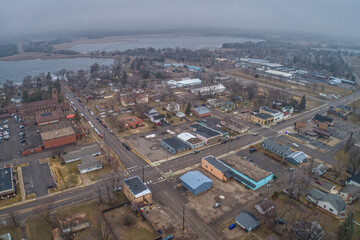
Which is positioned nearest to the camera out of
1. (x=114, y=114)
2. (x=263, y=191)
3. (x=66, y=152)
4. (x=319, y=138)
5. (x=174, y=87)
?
(x=263, y=191)

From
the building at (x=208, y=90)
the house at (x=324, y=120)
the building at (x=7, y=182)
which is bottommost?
the house at (x=324, y=120)

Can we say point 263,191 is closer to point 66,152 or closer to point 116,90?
point 66,152

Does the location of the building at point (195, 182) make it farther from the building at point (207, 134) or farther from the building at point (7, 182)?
the building at point (7, 182)

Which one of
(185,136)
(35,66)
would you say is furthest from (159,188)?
(35,66)

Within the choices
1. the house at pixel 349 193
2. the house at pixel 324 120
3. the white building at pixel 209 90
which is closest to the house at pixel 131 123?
the white building at pixel 209 90

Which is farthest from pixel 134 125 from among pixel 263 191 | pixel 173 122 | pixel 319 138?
pixel 319 138

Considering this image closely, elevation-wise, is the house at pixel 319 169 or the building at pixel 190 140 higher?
the building at pixel 190 140
